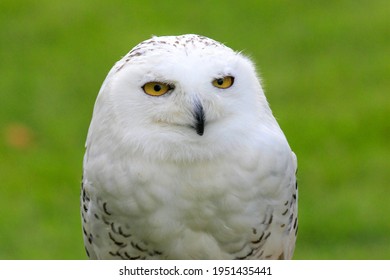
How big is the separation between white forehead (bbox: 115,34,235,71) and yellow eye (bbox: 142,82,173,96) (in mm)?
84

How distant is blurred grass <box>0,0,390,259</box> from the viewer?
314 inches

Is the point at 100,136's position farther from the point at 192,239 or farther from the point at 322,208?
the point at 322,208

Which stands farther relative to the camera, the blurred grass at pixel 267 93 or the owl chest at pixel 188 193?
the blurred grass at pixel 267 93

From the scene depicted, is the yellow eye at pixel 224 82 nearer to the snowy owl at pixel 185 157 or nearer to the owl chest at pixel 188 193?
the snowy owl at pixel 185 157

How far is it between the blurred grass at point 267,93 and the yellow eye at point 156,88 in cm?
324

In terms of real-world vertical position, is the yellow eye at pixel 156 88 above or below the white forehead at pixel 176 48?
below

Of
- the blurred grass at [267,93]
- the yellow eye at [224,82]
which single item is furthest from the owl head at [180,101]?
the blurred grass at [267,93]

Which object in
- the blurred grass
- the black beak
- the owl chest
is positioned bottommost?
the owl chest

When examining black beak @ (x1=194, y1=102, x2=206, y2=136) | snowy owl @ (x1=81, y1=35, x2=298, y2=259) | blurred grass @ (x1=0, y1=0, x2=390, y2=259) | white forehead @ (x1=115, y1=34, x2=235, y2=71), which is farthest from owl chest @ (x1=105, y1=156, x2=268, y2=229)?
blurred grass @ (x1=0, y1=0, x2=390, y2=259)

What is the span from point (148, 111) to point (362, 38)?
5.69 m

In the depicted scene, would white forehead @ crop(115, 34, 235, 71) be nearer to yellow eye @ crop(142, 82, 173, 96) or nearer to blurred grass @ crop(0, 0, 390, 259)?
yellow eye @ crop(142, 82, 173, 96)

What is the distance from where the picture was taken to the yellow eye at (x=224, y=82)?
4.44 meters

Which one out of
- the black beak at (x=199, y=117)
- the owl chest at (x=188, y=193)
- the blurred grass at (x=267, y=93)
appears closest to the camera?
the black beak at (x=199, y=117)

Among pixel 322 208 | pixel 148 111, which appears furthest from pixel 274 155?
pixel 322 208
